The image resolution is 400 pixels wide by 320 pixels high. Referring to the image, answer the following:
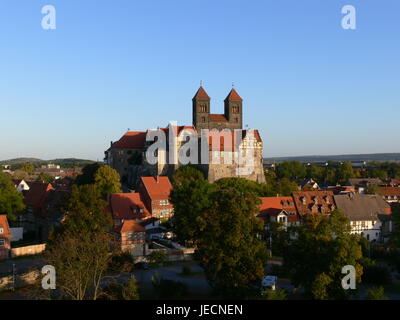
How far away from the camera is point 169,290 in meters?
31.9

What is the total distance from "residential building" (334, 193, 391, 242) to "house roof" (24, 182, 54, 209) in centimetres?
3931

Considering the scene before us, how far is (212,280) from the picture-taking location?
31.1 meters

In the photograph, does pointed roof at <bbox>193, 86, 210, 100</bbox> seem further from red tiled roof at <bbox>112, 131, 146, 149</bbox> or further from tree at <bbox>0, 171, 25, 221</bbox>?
tree at <bbox>0, 171, 25, 221</bbox>

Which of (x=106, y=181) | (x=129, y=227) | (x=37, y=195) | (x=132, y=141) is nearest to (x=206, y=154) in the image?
(x=106, y=181)

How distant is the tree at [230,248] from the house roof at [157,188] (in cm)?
2615

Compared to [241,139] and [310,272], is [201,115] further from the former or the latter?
[310,272]

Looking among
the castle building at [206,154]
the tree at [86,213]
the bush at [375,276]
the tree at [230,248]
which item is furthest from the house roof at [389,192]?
the tree at [230,248]

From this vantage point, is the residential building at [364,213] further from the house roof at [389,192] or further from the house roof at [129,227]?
the house roof at [389,192]

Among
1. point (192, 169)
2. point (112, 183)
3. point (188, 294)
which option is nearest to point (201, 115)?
point (192, 169)

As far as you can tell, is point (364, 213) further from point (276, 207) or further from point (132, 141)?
point (132, 141)

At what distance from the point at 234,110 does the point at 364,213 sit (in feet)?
175

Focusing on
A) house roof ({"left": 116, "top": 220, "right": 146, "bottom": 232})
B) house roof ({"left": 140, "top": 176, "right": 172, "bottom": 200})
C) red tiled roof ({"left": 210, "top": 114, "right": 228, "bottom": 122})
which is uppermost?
red tiled roof ({"left": 210, "top": 114, "right": 228, "bottom": 122})

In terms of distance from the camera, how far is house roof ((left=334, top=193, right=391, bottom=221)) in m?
58.3

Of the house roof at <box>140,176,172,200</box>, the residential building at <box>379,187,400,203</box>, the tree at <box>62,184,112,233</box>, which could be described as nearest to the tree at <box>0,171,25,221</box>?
the house roof at <box>140,176,172,200</box>
